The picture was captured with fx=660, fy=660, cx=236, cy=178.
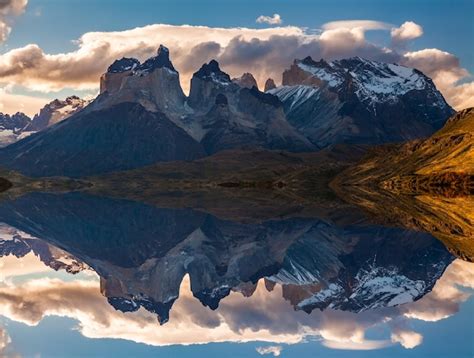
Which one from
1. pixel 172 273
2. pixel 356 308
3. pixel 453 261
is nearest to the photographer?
pixel 356 308

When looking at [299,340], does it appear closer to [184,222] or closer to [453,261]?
[453,261]

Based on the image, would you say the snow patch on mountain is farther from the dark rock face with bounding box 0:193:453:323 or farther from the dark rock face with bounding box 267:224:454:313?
the dark rock face with bounding box 0:193:453:323

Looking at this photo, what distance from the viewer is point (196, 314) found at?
→ 194ft

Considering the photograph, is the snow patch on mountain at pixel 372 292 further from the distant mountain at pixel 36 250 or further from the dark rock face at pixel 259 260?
the distant mountain at pixel 36 250

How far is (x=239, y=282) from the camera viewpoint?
3076 inches

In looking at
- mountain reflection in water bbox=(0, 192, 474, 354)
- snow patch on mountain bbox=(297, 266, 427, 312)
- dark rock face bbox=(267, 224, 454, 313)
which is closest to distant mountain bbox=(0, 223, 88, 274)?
mountain reflection in water bbox=(0, 192, 474, 354)

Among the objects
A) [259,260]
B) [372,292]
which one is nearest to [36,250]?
[259,260]

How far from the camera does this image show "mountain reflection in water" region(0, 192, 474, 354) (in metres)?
53.3

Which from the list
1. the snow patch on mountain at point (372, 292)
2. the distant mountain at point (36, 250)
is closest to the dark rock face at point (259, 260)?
the snow patch on mountain at point (372, 292)

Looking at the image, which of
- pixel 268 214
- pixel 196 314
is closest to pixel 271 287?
pixel 196 314

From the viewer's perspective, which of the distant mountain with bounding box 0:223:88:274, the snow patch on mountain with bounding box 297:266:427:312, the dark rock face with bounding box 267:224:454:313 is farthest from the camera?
the distant mountain with bounding box 0:223:88:274

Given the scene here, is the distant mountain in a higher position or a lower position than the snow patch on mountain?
higher

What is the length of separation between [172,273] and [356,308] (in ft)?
113

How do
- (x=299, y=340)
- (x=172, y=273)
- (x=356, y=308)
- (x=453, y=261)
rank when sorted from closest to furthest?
(x=299, y=340) → (x=356, y=308) → (x=453, y=261) → (x=172, y=273)
